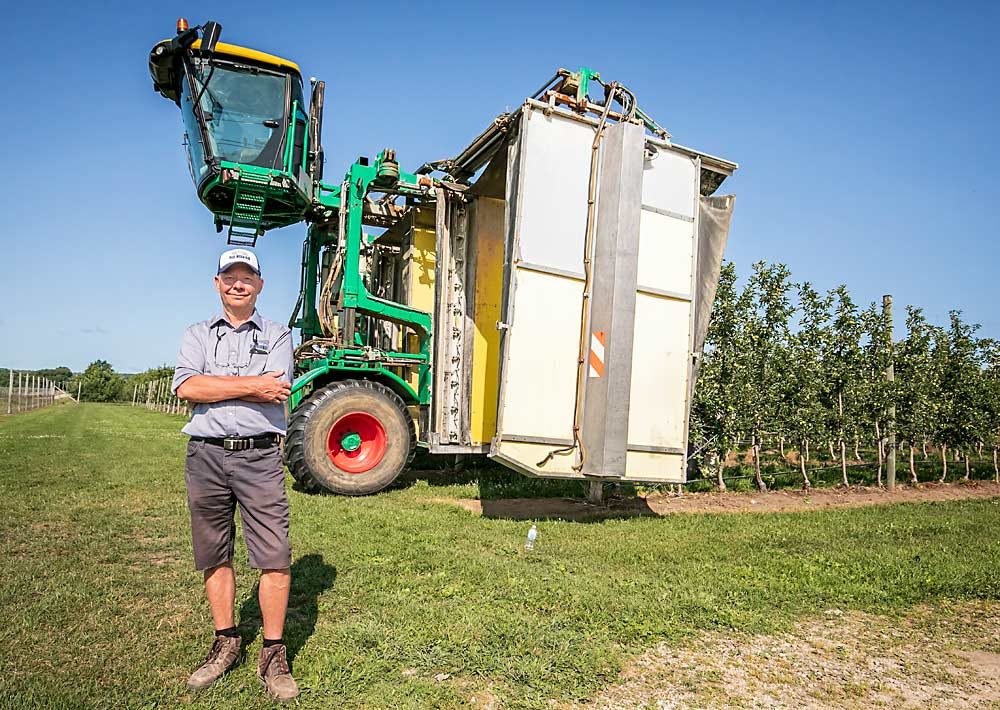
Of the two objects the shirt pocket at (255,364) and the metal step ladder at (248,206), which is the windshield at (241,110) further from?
the shirt pocket at (255,364)

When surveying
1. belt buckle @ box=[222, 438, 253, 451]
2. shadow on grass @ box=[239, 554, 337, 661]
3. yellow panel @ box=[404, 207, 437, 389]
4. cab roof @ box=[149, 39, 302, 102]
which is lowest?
shadow on grass @ box=[239, 554, 337, 661]

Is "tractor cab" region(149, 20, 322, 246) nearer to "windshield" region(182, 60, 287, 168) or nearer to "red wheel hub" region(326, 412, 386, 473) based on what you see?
"windshield" region(182, 60, 287, 168)

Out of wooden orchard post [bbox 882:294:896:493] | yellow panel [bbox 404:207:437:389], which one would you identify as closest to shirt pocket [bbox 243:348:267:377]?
yellow panel [bbox 404:207:437:389]

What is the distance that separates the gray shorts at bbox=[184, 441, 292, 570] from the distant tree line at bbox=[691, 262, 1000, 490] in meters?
7.89

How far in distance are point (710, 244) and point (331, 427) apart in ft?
15.8

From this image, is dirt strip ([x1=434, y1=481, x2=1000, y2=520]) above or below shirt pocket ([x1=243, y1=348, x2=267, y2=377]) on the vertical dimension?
below

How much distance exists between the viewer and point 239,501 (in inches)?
135

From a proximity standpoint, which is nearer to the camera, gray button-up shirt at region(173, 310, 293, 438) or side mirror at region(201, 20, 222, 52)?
gray button-up shirt at region(173, 310, 293, 438)

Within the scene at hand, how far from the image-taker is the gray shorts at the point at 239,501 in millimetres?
3369

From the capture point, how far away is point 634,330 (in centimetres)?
677

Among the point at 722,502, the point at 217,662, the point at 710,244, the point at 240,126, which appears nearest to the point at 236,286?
the point at 217,662

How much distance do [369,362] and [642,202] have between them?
13.6 feet

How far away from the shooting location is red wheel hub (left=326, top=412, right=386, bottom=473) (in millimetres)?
8562

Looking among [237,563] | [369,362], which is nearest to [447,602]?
[237,563]
